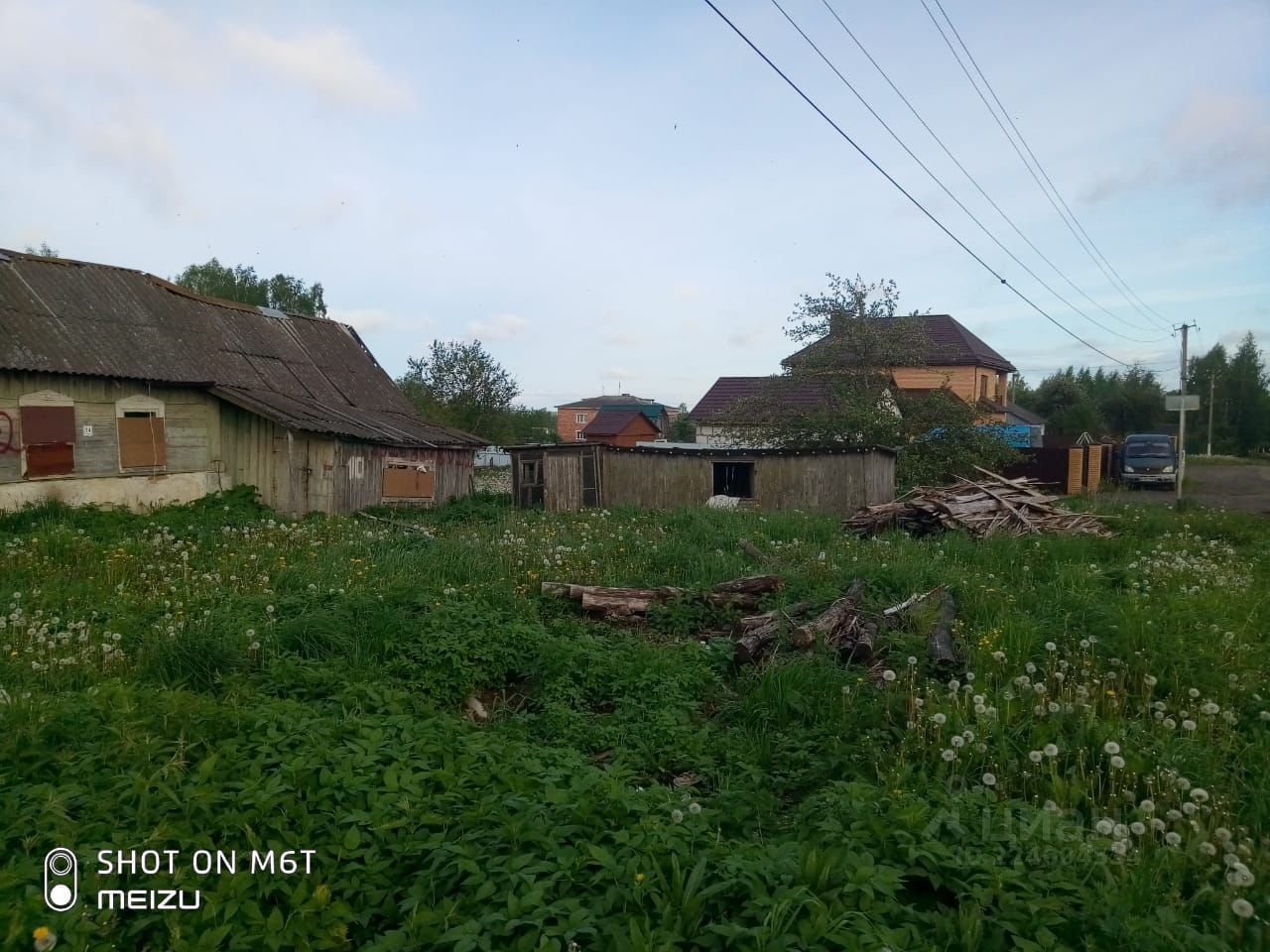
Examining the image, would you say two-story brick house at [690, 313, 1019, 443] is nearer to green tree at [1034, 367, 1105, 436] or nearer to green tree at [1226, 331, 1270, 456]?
green tree at [1034, 367, 1105, 436]

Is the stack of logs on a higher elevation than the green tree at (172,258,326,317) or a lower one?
lower

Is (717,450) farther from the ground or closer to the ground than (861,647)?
farther from the ground

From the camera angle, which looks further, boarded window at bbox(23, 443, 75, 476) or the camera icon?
boarded window at bbox(23, 443, 75, 476)

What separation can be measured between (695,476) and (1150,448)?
23448 millimetres

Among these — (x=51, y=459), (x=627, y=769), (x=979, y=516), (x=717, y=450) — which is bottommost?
(x=627, y=769)

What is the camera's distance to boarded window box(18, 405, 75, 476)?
1495cm

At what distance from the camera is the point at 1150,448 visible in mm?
33281

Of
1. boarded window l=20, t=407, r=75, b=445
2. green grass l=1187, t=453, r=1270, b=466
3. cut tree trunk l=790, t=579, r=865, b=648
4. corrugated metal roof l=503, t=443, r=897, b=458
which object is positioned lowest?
cut tree trunk l=790, t=579, r=865, b=648

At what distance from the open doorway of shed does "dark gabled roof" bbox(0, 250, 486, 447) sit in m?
6.78

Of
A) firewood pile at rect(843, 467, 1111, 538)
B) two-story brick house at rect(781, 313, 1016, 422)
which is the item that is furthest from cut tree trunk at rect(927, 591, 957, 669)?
two-story brick house at rect(781, 313, 1016, 422)

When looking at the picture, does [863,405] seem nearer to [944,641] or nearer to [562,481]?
[562,481]

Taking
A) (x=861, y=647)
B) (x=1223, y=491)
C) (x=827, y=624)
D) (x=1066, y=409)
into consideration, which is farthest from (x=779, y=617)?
(x=1066, y=409)

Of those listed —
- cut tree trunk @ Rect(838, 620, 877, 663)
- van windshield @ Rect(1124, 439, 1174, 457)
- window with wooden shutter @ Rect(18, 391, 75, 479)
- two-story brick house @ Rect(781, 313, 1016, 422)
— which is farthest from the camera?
two-story brick house @ Rect(781, 313, 1016, 422)

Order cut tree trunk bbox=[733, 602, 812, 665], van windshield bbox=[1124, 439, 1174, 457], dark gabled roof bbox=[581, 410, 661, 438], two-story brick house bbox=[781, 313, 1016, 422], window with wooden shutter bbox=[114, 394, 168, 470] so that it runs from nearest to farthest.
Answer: cut tree trunk bbox=[733, 602, 812, 665] → window with wooden shutter bbox=[114, 394, 168, 470] → van windshield bbox=[1124, 439, 1174, 457] → two-story brick house bbox=[781, 313, 1016, 422] → dark gabled roof bbox=[581, 410, 661, 438]
